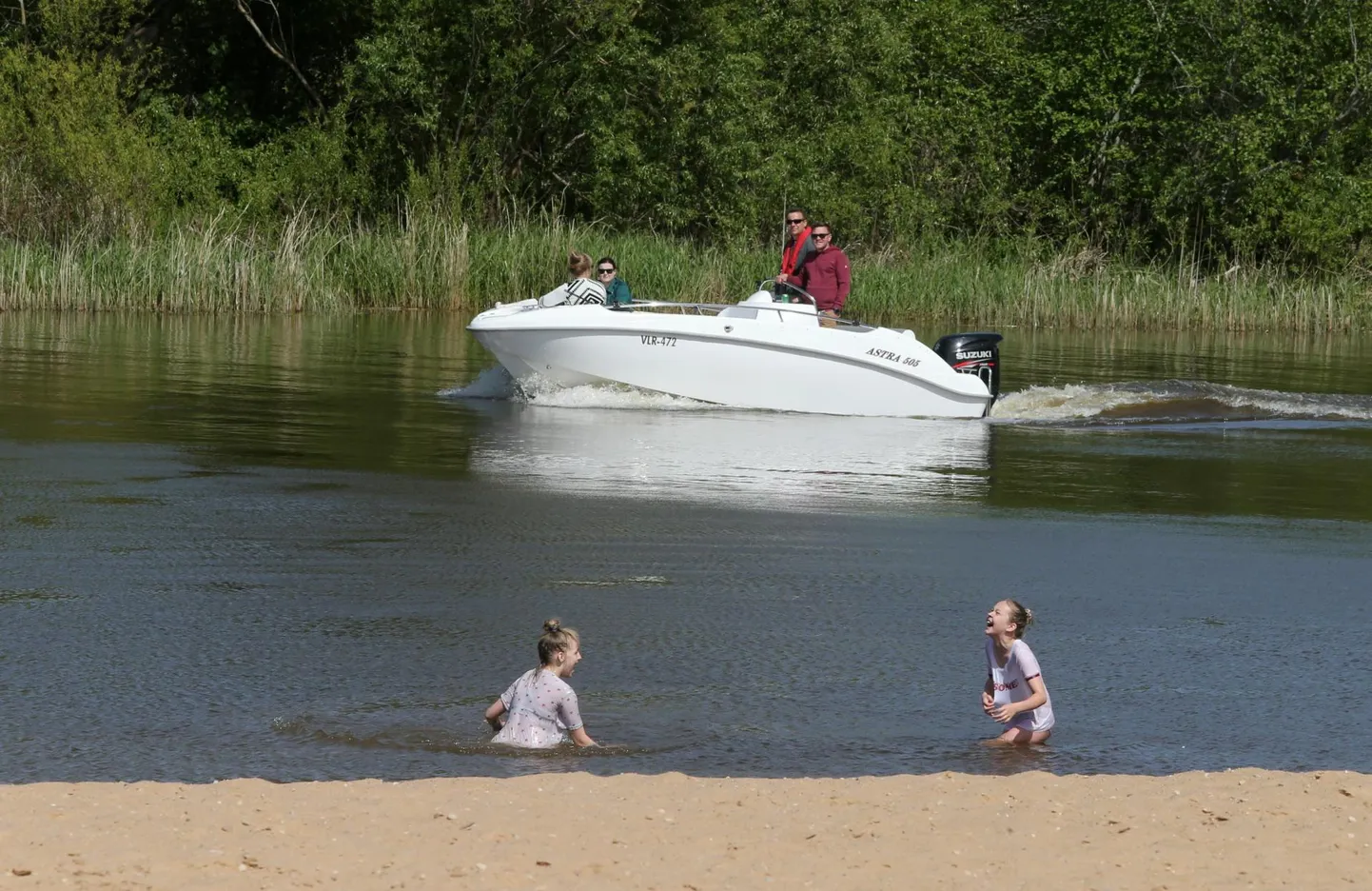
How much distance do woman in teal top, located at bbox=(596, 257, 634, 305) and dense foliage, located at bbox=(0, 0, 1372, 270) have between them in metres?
18.6

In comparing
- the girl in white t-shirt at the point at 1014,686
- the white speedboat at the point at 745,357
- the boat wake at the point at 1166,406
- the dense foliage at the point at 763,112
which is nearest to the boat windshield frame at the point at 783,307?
the white speedboat at the point at 745,357

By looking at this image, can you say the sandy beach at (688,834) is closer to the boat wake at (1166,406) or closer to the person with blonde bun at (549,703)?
the person with blonde bun at (549,703)

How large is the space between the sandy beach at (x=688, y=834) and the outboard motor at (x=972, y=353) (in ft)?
40.9

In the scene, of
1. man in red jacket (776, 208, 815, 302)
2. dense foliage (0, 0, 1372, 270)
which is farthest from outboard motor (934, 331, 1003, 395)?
dense foliage (0, 0, 1372, 270)

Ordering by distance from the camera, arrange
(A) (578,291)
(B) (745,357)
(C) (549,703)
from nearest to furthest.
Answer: (C) (549,703)
(B) (745,357)
(A) (578,291)

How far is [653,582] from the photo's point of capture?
9953 millimetres

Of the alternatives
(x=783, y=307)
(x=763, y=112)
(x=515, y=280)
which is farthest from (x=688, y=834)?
(x=763, y=112)

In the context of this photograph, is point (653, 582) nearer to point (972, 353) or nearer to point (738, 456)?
point (738, 456)

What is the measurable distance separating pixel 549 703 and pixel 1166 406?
45.4 feet

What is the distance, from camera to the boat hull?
717 inches

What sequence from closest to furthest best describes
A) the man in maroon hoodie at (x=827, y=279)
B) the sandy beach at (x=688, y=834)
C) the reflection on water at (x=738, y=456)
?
the sandy beach at (x=688, y=834)
the reflection on water at (x=738, y=456)
the man in maroon hoodie at (x=827, y=279)

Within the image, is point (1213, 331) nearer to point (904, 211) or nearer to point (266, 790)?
point (904, 211)

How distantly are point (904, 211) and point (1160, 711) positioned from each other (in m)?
37.2

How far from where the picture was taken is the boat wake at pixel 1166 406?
19.3 metres
